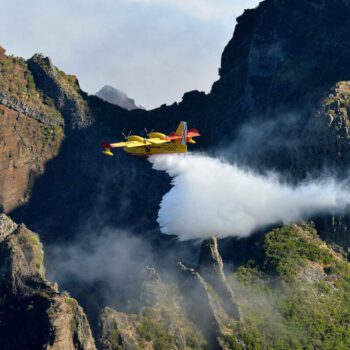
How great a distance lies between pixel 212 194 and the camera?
605 ft

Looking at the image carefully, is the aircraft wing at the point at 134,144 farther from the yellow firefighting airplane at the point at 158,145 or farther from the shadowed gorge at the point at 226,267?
the shadowed gorge at the point at 226,267

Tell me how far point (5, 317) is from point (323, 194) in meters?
54.6

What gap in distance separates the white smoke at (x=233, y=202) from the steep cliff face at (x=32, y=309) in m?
24.4

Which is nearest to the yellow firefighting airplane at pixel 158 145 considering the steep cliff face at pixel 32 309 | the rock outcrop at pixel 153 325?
the steep cliff face at pixel 32 309

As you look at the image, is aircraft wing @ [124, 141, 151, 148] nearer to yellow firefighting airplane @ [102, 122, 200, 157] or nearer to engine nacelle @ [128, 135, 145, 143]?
yellow firefighting airplane @ [102, 122, 200, 157]

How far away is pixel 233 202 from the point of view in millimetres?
183125

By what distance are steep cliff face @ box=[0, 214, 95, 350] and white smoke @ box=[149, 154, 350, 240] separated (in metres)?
24.4

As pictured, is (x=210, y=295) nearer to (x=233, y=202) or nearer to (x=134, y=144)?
(x=134, y=144)

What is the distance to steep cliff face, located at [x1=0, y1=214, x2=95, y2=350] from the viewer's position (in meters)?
141

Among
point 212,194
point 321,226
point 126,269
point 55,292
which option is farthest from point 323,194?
point 55,292

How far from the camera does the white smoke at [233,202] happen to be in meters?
179

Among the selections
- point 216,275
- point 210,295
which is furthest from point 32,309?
point 216,275

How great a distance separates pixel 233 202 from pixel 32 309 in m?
45.0

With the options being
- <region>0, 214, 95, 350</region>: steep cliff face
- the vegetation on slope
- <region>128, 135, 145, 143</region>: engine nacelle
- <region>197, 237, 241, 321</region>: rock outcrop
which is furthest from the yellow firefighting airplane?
<region>0, 214, 95, 350</region>: steep cliff face
